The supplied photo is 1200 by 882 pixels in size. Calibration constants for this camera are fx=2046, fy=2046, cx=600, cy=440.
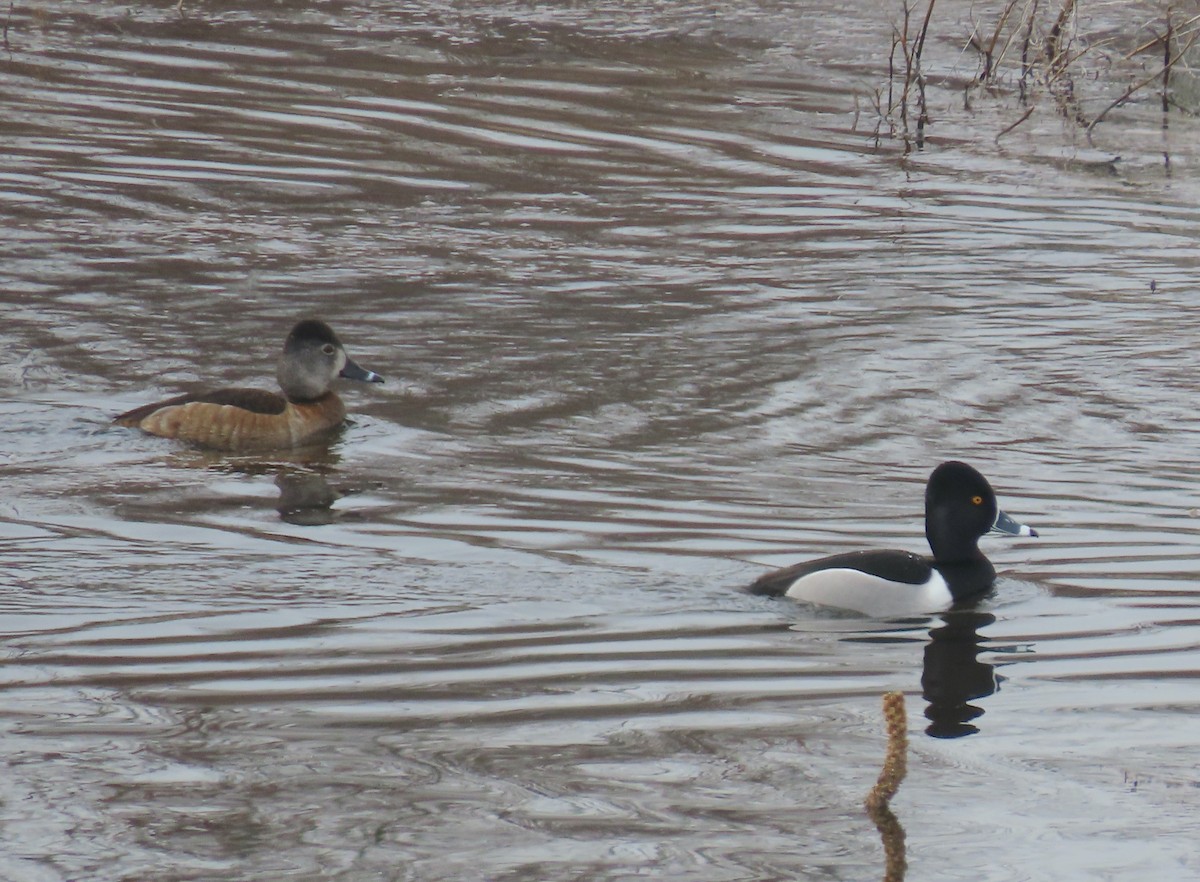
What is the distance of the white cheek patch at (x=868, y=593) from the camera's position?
7.57m

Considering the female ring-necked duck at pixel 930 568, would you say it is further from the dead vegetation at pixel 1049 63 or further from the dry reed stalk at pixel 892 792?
the dead vegetation at pixel 1049 63

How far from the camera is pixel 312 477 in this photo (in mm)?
9711

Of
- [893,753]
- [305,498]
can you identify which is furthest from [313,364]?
[893,753]

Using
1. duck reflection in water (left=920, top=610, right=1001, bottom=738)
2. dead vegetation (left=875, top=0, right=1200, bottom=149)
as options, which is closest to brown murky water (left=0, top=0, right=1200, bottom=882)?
duck reflection in water (left=920, top=610, right=1001, bottom=738)

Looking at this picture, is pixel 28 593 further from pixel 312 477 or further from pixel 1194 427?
pixel 1194 427

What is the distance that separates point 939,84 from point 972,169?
7.97 feet

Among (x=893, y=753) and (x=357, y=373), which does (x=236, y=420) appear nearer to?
(x=357, y=373)

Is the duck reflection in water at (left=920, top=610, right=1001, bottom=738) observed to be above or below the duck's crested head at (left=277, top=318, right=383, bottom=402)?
below

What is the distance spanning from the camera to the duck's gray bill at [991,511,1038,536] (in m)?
8.09

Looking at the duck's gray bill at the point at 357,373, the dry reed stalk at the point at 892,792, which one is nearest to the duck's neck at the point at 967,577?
the dry reed stalk at the point at 892,792

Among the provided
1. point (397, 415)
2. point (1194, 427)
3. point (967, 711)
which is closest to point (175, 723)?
point (967, 711)

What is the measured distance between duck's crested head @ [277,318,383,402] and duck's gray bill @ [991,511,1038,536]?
3796mm

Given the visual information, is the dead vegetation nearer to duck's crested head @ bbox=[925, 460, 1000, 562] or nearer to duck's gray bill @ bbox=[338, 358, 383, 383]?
duck's gray bill @ bbox=[338, 358, 383, 383]

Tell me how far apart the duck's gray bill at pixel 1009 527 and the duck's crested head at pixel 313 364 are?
380cm
